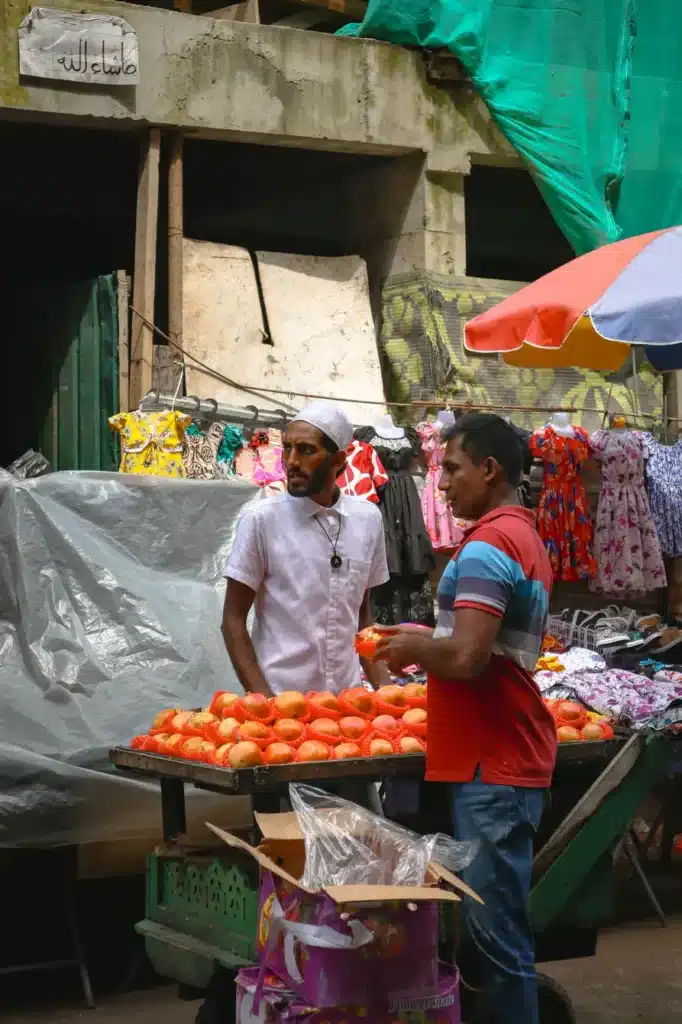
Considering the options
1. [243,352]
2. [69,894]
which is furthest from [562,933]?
[243,352]

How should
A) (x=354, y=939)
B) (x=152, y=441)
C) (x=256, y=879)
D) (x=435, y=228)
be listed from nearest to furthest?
(x=354, y=939), (x=256, y=879), (x=152, y=441), (x=435, y=228)

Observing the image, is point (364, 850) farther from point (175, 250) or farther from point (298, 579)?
point (175, 250)

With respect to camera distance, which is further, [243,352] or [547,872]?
[243,352]

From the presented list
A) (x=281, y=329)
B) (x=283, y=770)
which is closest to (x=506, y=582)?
(x=283, y=770)

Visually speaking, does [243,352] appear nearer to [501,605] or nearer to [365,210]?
[365,210]

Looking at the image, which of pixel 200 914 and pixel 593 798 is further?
pixel 593 798

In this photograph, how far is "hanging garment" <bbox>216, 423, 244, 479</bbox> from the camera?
31.7ft

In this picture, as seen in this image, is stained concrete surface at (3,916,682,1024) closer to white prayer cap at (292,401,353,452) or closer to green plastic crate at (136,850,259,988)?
green plastic crate at (136,850,259,988)

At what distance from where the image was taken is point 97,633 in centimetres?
656

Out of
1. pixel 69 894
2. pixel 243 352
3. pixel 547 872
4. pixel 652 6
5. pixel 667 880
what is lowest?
pixel 667 880

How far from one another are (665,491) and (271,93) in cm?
400

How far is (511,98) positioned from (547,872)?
735 cm

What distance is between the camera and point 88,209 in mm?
12961

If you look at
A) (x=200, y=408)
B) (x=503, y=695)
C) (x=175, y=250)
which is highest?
(x=175, y=250)
